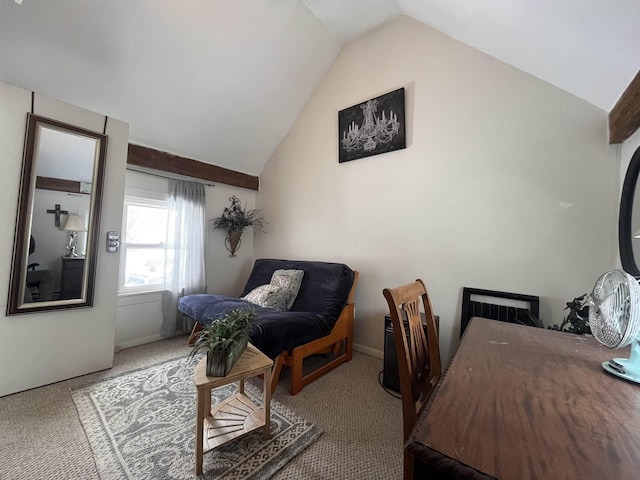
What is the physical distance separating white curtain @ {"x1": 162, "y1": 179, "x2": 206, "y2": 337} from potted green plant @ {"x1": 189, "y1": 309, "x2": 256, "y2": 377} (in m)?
1.92

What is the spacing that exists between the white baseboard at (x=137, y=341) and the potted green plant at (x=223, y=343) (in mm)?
1964

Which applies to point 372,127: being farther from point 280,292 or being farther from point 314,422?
point 314,422

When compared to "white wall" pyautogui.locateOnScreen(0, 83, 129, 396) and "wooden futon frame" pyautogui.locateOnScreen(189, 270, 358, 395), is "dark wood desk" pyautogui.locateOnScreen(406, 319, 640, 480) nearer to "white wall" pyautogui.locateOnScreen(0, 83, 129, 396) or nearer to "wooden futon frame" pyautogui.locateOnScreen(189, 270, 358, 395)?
"wooden futon frame" pyautogui.locateOnScreen(189, 270, 358, 395)

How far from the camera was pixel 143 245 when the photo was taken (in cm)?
298

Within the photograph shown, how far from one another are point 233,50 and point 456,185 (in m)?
2.50

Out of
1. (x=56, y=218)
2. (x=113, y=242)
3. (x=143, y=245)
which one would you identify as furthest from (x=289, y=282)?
(x=56, y=218)

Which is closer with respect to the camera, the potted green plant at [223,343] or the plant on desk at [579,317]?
the potted green plant at [223,343]

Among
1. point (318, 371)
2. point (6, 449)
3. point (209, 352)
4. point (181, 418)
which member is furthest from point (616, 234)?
point (6, 449)

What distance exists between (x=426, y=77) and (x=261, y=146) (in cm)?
224

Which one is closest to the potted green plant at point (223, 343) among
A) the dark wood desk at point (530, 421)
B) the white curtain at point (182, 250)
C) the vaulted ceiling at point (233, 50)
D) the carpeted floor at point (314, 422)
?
the carpeted floor at point (314, 422)

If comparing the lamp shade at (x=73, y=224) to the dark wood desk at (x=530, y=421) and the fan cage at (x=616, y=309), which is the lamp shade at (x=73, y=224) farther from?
the fan cage at (x=616, y=309)

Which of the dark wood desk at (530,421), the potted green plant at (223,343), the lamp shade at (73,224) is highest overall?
the lamp shade at (73,224)

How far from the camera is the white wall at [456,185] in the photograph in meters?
1.81

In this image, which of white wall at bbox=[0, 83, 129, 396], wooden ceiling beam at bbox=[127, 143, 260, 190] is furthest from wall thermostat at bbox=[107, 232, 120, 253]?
wooden ceiling beam at bbox=[127, 143, 260, 190]
